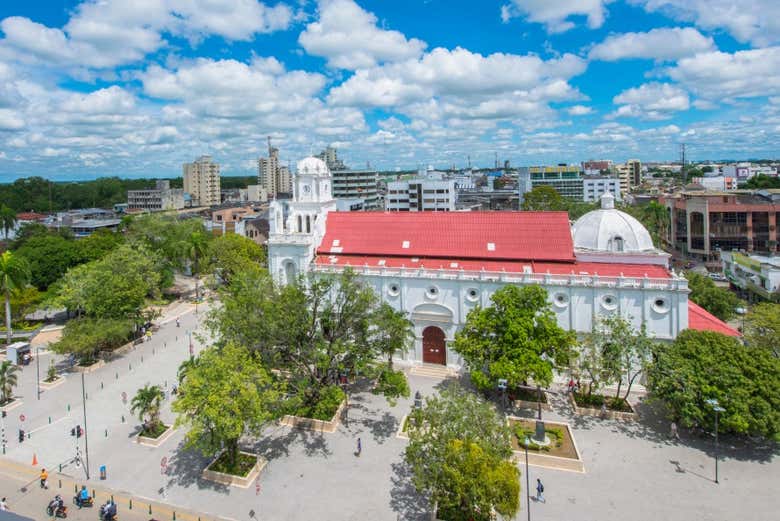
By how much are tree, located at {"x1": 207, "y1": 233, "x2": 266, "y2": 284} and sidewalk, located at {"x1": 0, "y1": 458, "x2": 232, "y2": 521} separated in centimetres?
4028

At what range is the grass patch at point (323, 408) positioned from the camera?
3316 cm

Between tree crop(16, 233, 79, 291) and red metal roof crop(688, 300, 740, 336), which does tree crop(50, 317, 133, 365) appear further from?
red metal roof crop(688, 300, 740, 336)

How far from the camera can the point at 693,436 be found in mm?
32531

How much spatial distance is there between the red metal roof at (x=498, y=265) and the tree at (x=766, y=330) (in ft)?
21.6

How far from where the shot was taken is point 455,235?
47.7 m

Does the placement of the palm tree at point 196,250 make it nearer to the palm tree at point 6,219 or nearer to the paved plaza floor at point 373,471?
the paved plaza floor at point 373,471

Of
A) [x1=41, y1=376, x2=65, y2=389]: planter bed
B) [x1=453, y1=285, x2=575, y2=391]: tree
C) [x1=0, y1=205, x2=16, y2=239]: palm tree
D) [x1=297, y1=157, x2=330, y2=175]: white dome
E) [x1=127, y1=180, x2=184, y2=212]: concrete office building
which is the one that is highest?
[x1=127, y1=180, x2=184, y2=212]: concrete office building

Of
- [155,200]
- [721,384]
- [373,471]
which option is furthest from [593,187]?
[373,471]

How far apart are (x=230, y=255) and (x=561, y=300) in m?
49.0

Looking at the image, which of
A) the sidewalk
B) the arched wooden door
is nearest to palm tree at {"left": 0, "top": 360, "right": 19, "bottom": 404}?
the sidewalk

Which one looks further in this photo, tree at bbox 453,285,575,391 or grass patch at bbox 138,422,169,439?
tree at bbox 453,285,575,391

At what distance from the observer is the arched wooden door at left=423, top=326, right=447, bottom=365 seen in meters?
44.7

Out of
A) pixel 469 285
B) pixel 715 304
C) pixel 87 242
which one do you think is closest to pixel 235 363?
pixel 469 285

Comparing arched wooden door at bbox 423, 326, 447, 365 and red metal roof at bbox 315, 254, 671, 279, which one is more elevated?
red metal roof at bbox 315, 254, 671, 279
